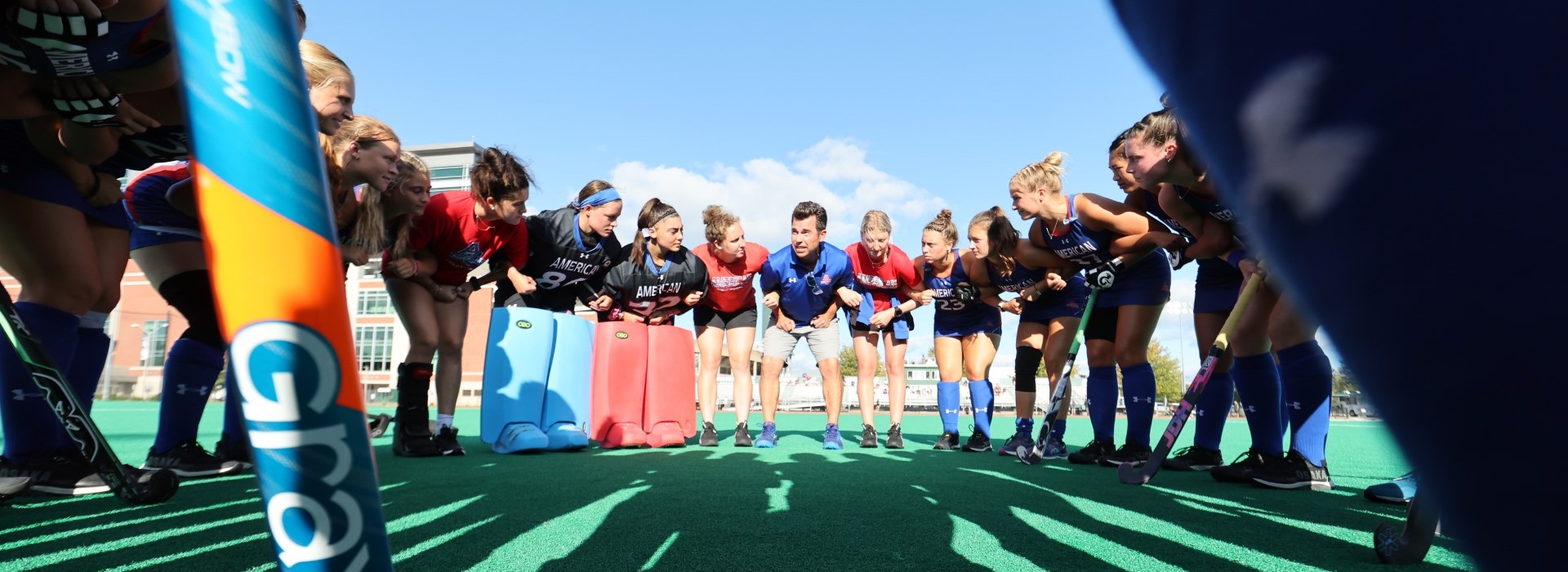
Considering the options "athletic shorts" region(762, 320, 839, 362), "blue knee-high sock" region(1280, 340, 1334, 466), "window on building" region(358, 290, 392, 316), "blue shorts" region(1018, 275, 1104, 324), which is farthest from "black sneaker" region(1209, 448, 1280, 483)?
"window on building" region(358, 290, 392, 316)

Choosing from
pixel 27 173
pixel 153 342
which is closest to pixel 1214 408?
pixel 27 173

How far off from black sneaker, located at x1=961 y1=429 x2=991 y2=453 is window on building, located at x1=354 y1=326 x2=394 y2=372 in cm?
3971

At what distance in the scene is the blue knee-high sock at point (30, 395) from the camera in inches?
89.3

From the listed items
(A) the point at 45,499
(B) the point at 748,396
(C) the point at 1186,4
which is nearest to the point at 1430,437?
(C) the point at 1186,4

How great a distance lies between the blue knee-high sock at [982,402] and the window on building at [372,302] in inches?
1551

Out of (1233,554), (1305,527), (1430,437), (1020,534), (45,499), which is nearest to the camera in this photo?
(1430,437)

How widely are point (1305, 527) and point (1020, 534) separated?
843 mm

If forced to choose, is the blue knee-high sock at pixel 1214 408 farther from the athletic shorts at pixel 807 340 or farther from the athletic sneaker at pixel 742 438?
the athletic sneaker at pixel 742 438

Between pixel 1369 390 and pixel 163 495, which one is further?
pixel 163 495

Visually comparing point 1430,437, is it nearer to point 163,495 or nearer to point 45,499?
point 163,495

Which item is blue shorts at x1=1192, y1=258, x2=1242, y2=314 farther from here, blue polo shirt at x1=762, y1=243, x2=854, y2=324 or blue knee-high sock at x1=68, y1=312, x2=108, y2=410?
blue knee-high sock at x1=68, y1=312, x2=108, y2=410

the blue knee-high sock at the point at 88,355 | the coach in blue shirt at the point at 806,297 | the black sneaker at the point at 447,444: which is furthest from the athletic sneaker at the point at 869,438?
the blue knee-high sock at the point at 88,355

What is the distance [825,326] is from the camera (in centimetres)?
599

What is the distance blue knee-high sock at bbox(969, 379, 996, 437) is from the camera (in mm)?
5441
